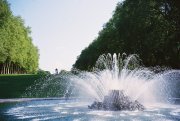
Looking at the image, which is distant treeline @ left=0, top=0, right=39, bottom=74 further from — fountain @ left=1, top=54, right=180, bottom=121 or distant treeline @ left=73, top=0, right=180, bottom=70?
distant treeline @ left=73, top=0, right=180, bottom=70

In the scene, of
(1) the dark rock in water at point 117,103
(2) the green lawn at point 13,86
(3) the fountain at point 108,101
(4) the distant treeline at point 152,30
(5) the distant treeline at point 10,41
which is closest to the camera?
(3) the fountain at point 108,101

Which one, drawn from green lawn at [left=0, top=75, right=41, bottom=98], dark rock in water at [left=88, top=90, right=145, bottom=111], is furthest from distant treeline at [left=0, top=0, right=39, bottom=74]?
dark rock in water at [left=88, top=90, right=145, bottom=111]

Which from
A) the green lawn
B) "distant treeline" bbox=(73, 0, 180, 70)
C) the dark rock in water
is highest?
"distant treeline" bbox=(73, 0, 180, 70)

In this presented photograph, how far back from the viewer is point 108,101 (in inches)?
790

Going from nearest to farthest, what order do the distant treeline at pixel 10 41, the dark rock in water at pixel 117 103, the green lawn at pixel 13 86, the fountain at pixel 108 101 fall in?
the fountain at pixel 108 101 < the dark rock in water at pixel 117 103 < the green lawn at pixel 13 86 < the distant treeline at pixel 10 41

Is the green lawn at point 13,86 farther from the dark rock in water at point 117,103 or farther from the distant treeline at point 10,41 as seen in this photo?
the distant treeline at point 10,41

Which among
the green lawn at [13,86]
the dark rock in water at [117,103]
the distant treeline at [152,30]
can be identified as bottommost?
the dark rock in water at [117,103]

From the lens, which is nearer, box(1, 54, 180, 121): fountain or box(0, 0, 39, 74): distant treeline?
box(1, 54, 180, 121): fountain

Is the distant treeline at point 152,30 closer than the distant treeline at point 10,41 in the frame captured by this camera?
Yes

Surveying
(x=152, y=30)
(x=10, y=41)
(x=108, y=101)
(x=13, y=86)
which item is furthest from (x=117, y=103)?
(x=10, y=41)

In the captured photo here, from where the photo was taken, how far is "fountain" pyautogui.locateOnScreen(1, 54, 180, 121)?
17219 millimetres

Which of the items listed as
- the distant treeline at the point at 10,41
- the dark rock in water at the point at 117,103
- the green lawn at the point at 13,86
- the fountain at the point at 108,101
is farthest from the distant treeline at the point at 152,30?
the dark rock in water at the point at 117,103

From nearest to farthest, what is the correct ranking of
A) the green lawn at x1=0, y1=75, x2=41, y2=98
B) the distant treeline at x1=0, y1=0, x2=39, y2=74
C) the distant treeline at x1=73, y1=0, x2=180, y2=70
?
1. the green lawn at x1=0, y1=75, x2=41, y2=98
2. the distant treeline at x1=73, y1=0, x2=180, y2=70
3. the distant treeline at x1=0, y1=0, x2=39, y2=74

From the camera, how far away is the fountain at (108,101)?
17.2 meters
